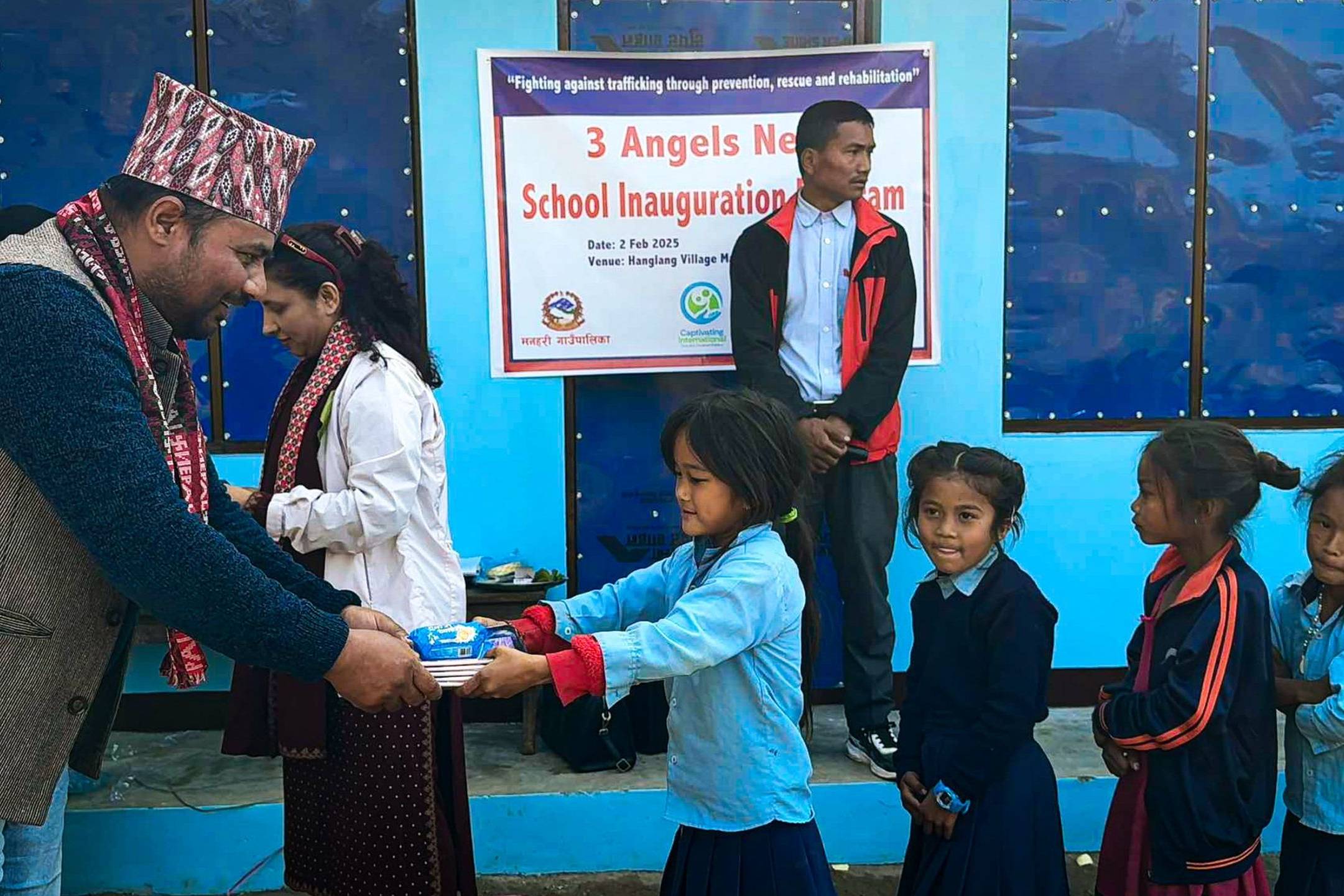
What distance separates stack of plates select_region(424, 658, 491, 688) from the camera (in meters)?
2.45

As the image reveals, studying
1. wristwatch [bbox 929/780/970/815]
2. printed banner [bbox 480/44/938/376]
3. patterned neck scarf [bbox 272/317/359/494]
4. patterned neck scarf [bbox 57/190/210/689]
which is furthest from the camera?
printed banner [bbox 480/44/938/376]

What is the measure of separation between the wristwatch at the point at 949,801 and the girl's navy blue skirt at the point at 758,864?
40cm

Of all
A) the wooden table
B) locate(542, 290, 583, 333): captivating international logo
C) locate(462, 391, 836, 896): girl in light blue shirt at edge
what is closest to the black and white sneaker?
the wooden table

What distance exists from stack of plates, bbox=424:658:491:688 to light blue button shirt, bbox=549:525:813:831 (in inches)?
7.7

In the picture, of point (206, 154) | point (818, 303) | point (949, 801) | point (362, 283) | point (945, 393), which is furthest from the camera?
point (945, 393)

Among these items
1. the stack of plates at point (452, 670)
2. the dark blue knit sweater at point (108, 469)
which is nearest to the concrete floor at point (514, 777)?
the stack of plates at point (452, 670)

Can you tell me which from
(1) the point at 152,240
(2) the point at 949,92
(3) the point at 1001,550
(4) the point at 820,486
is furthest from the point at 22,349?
(2) the point at 949,92

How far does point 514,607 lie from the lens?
168 inches

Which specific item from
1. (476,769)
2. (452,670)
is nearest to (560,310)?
(476,769)

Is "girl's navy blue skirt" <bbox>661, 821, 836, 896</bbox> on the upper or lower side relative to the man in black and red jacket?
lower

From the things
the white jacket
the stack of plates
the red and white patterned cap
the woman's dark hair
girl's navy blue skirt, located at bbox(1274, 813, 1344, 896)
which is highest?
the woman's dark hair

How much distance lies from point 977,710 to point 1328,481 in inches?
38.1

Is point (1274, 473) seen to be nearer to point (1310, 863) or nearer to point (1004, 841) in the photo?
point (1310, 863)

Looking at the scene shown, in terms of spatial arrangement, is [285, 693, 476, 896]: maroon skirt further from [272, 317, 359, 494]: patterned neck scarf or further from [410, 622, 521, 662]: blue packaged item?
[272, 317, 359, 494]: patterned neck scarf
